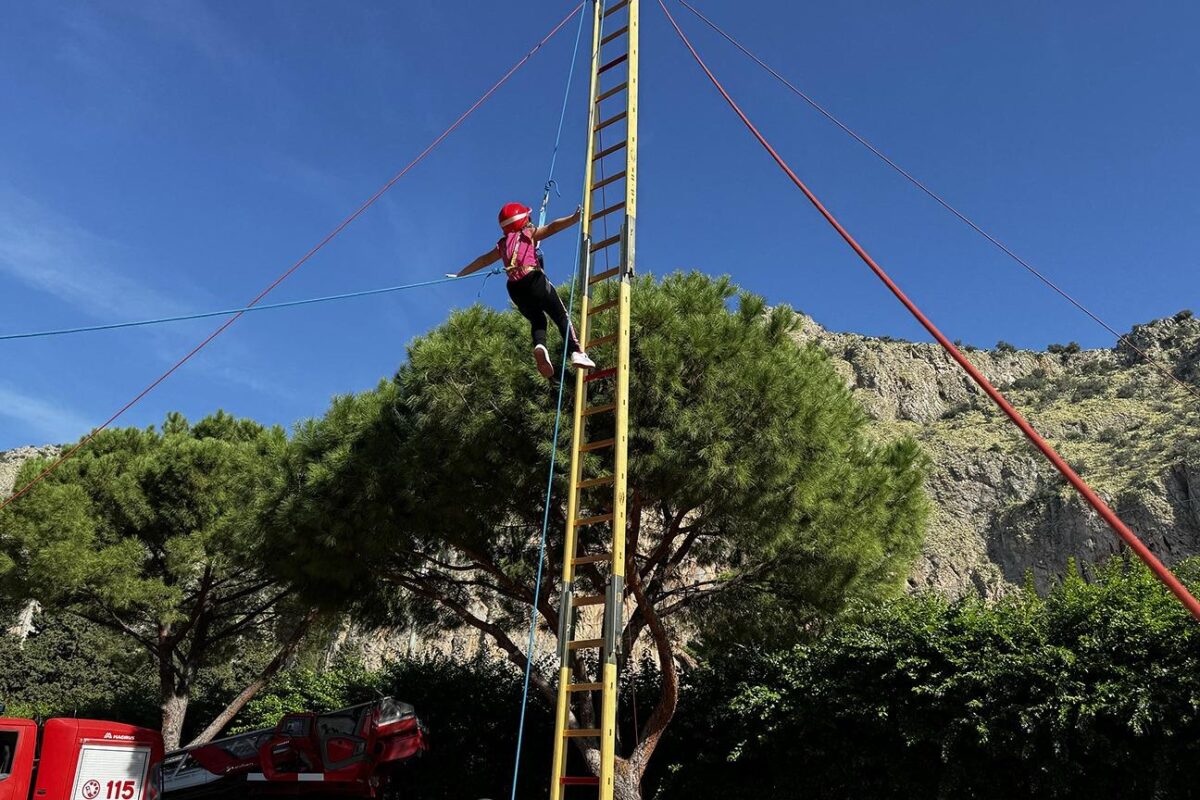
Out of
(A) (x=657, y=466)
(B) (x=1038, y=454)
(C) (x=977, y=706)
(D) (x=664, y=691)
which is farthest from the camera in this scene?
(B) (x=1038, y=454)

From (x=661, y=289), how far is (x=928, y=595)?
470cm

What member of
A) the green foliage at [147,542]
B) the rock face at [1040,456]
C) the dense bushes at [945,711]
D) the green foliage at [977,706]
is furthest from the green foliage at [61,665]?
the rock face at [1040,456]

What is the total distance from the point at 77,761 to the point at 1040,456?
1885 inches

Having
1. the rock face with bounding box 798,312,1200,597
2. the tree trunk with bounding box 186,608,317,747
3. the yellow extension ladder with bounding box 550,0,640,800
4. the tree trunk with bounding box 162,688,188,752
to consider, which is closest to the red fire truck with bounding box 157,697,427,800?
the tree trunk with bounding box 186,608,317,747

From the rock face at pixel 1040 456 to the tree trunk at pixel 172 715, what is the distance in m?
22.5

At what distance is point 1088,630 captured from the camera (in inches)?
328

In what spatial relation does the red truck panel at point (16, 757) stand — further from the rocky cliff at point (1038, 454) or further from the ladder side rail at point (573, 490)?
the rocky cliff at point (1038, 454)

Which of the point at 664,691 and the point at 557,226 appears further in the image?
the point at 664,691

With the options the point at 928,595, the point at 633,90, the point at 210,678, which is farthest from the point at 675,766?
the point at 210,678

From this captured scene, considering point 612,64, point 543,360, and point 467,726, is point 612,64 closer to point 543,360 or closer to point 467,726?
point 543,360

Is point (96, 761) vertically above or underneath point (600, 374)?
underneath

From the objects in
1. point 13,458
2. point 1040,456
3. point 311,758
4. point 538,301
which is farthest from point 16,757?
point 13,458

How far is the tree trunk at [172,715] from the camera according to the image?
15.1 metres

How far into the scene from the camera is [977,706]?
832 cm
